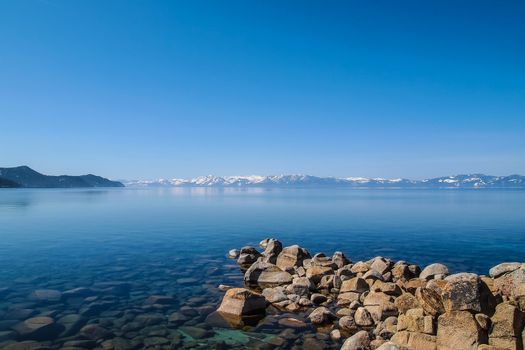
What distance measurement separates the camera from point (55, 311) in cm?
1845

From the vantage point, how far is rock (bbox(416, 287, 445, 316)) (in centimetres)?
1465

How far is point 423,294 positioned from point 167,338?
10876 millimetres

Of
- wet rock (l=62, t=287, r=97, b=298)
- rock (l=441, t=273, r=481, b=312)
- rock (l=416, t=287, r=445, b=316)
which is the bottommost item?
wet rock (l=62, t=287, r=97, b=298)

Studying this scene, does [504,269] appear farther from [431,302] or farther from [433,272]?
[431,302]

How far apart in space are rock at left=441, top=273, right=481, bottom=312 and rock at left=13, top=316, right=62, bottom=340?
1599 centimetres

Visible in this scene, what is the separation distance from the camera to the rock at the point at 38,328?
15.5m

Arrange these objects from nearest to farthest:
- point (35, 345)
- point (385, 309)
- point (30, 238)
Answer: point (35, 345) → point (385, 309) → point (30, 238)

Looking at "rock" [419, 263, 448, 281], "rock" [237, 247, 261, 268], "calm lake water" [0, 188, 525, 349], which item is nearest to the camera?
"calm lake water" [0, 188, 525, 349]

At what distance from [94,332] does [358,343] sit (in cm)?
1114

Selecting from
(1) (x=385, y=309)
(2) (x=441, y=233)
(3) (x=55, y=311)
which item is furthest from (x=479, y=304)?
(2) (x=441, y=233)

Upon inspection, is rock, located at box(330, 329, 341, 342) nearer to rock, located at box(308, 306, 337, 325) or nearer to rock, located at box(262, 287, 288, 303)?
rock, located at box(308, 306, 337, 325)

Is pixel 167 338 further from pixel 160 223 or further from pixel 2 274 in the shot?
pixel 160 223

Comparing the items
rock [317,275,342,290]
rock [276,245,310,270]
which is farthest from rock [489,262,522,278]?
rock [276,245,310,270]

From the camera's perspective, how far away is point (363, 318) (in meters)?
17.5
